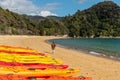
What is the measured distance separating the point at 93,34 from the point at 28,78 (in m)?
175

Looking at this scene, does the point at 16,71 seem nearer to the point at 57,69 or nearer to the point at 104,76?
the point at 57,69

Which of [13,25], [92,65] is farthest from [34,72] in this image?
[13,25]

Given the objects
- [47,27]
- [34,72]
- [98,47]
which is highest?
[47,27]

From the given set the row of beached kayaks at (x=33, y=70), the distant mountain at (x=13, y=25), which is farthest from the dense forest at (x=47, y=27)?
the row of beached kayaks at (x=33, y=70)

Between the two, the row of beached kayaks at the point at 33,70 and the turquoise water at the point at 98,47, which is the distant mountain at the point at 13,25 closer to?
the turquoise water at the point at 98,47

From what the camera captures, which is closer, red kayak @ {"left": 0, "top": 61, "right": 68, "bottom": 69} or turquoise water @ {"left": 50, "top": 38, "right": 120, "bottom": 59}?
red kayak @ {"left": 0, "top": 61, "right": 68, "bottom": 69}

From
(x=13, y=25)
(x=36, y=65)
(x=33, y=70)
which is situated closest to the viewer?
(x=33, y=70)

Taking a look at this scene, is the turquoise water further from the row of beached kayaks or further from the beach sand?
the row of beached kayaks

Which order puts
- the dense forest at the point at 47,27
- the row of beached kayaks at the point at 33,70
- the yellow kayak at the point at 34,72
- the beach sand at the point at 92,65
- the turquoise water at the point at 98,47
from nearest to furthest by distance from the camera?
the row of beached kayaks at the point at 33,70, the yellow kayak at the point at 34,72, the beach sand at the point at 92,65, the turquoise water at the point at 98,47, the dense forest at the point at 47,27

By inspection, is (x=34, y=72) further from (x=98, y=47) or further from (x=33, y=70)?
(x=98, y=47)

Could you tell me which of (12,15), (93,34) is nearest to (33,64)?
(12,15)

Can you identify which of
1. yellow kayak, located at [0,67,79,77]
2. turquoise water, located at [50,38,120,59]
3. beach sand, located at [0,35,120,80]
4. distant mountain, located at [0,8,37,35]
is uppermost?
distant mountain, located at [0,8,37,35]

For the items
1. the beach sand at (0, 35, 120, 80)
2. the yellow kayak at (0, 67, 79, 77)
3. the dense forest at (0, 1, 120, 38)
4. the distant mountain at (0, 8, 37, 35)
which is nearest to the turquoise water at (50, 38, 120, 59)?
the beach sand at (0, 35, 120, 80)

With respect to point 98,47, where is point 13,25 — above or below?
above
